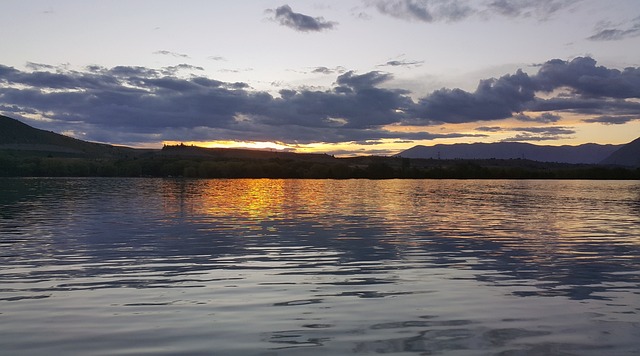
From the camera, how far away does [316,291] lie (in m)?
22.6

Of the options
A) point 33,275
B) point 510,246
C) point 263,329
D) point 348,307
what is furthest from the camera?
point 510,246

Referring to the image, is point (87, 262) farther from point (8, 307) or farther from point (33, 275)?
point (8, 307)

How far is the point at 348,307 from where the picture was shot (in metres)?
19.8

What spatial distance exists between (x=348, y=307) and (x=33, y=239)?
90.6 feet

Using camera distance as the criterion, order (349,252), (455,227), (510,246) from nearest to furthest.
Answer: (349,252)
(510,246)
(455,227)

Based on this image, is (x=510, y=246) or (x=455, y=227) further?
(x=455, y=227)

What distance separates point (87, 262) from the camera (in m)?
29.9

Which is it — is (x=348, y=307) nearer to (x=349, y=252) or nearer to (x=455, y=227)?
(x=349, y=252)

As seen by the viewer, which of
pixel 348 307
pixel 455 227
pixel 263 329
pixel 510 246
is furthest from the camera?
pixel 455 227

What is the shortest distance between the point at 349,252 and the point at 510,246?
10594 mm

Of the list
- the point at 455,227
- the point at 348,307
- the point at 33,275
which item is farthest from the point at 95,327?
the point at 455,227

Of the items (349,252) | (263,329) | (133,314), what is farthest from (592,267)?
(133,314)

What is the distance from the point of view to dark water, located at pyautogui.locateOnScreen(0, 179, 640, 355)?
15828 mm

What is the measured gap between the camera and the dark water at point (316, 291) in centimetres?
1583
